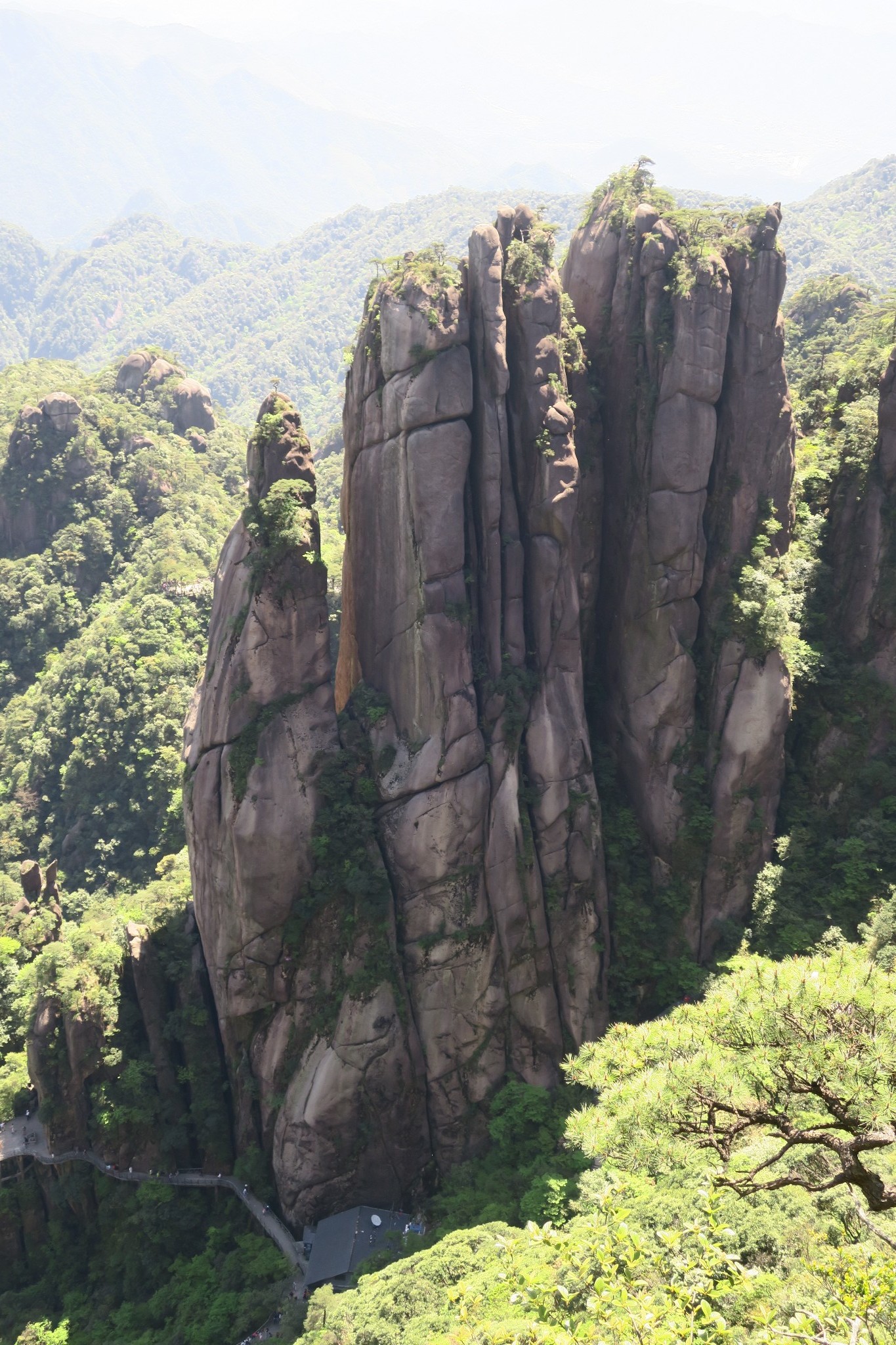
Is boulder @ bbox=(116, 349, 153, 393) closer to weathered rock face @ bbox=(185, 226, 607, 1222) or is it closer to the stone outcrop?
the stone outcrop

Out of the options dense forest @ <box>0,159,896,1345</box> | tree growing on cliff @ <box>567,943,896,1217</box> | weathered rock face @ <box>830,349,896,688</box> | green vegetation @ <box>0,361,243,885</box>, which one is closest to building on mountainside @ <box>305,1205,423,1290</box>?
dense forest @ <box>0,159,896,1345</box>

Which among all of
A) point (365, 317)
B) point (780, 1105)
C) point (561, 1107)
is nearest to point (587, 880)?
point (561, 1107)

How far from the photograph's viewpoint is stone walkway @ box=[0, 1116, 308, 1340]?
28.8 metres

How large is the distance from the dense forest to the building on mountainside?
1354 millimetres

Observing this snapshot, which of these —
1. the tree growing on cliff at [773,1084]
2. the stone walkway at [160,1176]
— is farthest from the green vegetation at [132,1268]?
the tree growing on cliff at [773,1084]

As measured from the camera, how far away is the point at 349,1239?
2802 cm

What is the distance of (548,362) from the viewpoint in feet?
102

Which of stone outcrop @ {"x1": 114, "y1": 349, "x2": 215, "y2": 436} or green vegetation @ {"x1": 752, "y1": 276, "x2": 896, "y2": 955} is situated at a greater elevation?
stone outcrop @ {"x1": 114, "y1": 349, "x2": 215, "y2": 436}

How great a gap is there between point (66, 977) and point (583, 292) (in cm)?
3288

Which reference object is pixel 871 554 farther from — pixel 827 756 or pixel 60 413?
pixel 60 413

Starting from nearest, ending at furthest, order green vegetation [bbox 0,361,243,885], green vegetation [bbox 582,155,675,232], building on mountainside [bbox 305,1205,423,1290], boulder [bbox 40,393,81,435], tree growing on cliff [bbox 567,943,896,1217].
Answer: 1. tree growing on cliff [bbox 567,943,896,1217]
2. building on mountainside [bbox 305,1205,423,1290]
3. green vegetation [bbox 582,155,675,232]
4. green vegetation [bbox 0,361,243,885]
5. boulder [bbox 40,393,81,435]

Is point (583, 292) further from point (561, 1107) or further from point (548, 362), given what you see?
point (561, 1107)

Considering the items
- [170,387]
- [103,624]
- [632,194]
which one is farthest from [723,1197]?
[170,387]

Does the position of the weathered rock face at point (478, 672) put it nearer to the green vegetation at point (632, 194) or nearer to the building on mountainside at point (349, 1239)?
the building on mountainside at point (349, 1239)
